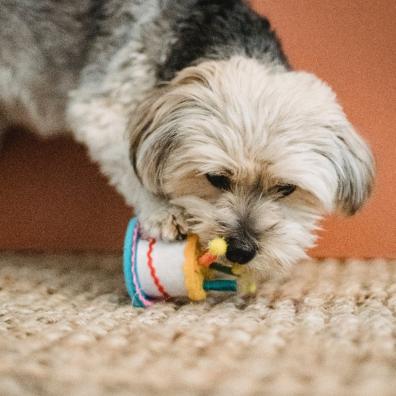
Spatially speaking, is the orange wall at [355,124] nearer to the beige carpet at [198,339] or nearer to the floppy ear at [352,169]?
the beige carpet at [198,339]

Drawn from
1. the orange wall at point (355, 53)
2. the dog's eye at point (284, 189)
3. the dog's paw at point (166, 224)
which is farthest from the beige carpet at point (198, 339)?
the orange wall at point (355, 53)

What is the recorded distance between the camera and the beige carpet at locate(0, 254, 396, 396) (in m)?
0.67

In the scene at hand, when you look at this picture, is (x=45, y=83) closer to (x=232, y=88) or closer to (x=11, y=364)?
(x=232, y=88)

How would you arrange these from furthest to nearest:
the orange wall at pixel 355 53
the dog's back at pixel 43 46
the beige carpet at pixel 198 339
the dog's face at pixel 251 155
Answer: the orange wall at pixel 355 53
the dog's back at pixel 43 46
the dog's face at pixel 251 155
the beige carpet at pixel 198 339

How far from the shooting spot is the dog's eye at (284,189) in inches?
46.9

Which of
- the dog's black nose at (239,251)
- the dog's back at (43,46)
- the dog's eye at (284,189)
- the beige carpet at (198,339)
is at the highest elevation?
the dog's back at (43,46)

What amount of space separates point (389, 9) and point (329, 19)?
18 centimetres

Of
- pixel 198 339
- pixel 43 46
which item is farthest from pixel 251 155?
pixel 43 46

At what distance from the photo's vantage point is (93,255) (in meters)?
1.78

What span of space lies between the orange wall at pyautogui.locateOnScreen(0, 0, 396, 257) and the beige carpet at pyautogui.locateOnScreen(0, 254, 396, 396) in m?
0.28

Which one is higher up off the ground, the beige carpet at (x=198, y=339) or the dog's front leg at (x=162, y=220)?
the dog's front leg at (x=162, y=220)

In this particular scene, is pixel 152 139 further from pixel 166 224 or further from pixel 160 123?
pixel 166 224

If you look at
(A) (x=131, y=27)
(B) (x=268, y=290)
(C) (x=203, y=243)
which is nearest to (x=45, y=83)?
(A) (x=131, y=27)

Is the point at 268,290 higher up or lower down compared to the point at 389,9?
lower down
